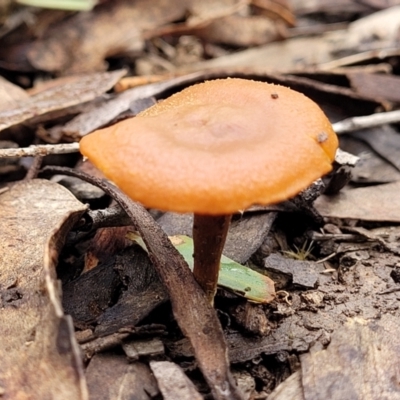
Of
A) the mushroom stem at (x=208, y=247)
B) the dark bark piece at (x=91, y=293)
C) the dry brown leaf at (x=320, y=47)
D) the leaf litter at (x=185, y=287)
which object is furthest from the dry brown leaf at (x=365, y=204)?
the dry brown leaf at (x=320, y=47)

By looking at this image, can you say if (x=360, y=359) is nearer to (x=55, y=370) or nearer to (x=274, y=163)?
(x=274, y=163)

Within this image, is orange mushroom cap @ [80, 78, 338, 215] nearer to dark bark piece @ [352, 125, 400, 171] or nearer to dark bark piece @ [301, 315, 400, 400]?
dark bark piece @ [301, 315, 400, 400]

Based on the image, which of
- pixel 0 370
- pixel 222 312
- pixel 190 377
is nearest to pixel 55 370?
pixel 0 370

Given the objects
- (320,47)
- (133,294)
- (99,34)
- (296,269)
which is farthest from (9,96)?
(320,47)

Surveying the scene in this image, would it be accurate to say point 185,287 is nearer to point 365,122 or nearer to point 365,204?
point 365,204

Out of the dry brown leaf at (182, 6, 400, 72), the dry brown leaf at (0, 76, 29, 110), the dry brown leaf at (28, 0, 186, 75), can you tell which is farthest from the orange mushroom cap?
the dry brown leaf at (28, 0, 186, 75)

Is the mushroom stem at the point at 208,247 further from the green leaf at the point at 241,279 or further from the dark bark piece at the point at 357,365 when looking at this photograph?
the dark bark piece at the point at 357,365

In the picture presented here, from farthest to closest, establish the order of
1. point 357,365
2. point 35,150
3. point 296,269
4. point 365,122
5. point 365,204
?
1. point 365,122
2. point 365,204
3. point 35,150
4. point 296,269
5. point 357,365
